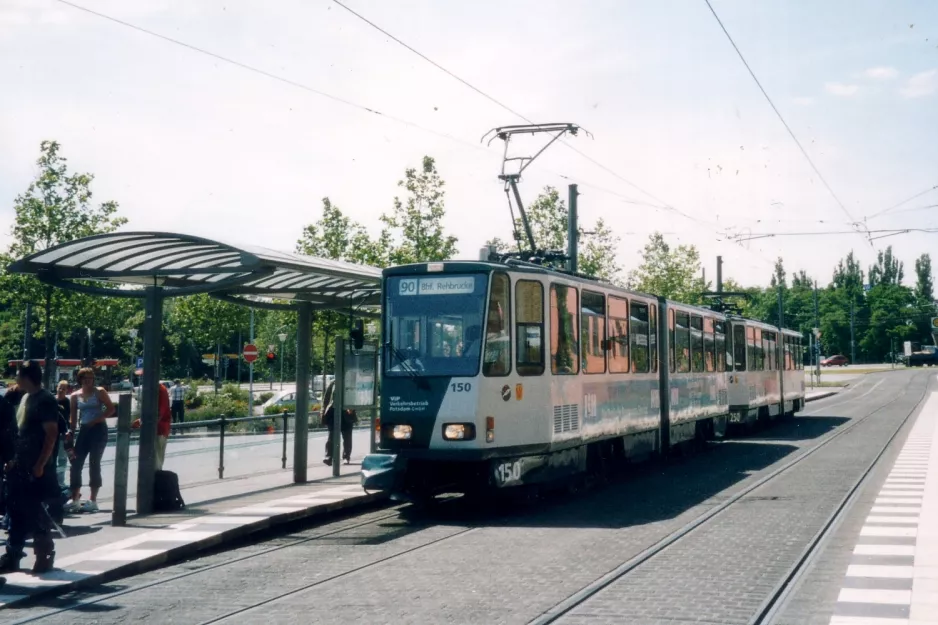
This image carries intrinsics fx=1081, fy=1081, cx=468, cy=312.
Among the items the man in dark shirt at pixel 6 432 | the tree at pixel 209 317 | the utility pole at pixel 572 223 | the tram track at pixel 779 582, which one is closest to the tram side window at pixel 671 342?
the tram track at pixel 779 582

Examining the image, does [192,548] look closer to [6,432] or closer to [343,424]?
[6,432]

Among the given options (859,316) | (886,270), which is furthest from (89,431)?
(886,270)

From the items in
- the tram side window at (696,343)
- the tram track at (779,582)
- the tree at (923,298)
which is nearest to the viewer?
the tram track at (779,582)

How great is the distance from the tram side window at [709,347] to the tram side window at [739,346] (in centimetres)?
279

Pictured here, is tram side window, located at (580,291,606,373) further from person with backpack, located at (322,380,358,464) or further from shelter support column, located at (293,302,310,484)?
person with backpack, located at (322,380,358,464)

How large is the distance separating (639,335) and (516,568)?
946 cm

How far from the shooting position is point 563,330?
1456 centimetres

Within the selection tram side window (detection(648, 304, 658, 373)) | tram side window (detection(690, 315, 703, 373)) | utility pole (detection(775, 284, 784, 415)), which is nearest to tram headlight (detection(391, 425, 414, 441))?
tram side window (detection(648, 304, 658, 373))

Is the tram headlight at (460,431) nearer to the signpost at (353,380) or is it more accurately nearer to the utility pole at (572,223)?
the signpost at (353,380)

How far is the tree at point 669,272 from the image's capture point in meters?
57.6

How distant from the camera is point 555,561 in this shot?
9.81m

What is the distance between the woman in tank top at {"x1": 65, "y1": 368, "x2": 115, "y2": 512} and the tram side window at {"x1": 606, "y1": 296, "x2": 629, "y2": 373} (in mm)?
7435

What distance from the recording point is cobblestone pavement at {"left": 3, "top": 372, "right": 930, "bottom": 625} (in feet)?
25.1

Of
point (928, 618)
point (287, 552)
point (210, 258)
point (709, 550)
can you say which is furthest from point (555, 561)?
point (210, 258)
